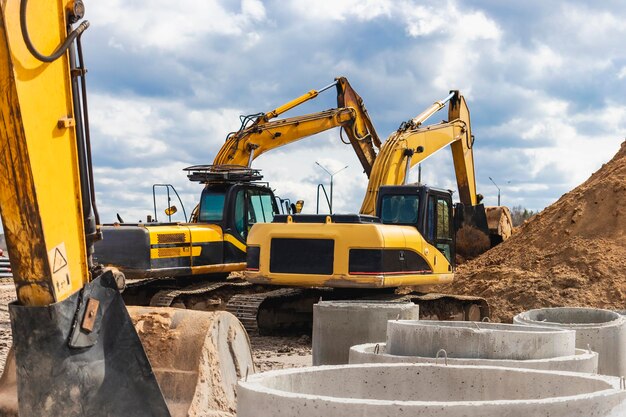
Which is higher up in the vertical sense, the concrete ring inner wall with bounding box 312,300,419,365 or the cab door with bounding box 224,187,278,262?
the cab door with bounding box 224,187,278,262

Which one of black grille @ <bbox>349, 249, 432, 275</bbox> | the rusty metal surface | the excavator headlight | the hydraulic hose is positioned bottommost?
the rusty metal surface

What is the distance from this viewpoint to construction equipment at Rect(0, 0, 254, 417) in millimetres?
5180

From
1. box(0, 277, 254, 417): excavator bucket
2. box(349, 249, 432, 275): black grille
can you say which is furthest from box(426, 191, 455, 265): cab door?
box(0, 277, 254, 417): excavator bucket

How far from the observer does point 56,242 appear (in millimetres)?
5348

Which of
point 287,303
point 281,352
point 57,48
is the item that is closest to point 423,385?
point 57,48

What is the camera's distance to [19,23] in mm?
5262

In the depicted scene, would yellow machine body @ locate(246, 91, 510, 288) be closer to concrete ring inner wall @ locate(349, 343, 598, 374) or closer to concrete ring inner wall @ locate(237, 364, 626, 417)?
concrete ring inner wall @ locate(349, 343, 598, 374)

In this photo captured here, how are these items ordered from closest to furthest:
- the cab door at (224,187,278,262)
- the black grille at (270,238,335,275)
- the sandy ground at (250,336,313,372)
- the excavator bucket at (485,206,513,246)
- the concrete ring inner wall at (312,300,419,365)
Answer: the concrete ring inner wall at (312,300,419,365) < the sandy ground at (250,336,313,372) < the black grille at (270,238,335,275) < the cab door at (224,187,278,262) < the excavator bucket at (485,206,513,246)

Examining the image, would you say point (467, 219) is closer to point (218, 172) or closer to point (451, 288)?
point (451, 288)

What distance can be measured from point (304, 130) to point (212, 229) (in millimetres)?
3723

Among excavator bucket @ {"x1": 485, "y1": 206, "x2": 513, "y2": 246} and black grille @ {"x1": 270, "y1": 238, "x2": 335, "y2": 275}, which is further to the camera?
excavator bucket @ {"x1": 485, "y1": 206, "x2": 513, "y2": 246}

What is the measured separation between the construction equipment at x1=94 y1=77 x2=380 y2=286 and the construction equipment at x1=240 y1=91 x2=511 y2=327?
5.53ft

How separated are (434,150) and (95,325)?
12788mm

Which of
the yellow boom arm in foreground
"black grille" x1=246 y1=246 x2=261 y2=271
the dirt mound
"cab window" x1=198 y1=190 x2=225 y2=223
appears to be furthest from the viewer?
the dirt mound
